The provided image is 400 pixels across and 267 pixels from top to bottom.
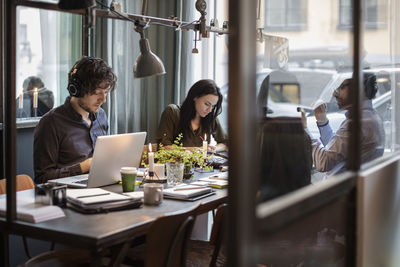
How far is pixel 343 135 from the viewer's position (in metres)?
3.19

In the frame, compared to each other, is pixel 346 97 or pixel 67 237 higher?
pixel 346 97

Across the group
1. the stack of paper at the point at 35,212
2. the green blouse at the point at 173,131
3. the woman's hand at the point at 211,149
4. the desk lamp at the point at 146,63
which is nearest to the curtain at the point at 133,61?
the green blouse at the point at 173,131

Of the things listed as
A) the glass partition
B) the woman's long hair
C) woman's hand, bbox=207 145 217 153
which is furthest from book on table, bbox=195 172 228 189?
the glass partition

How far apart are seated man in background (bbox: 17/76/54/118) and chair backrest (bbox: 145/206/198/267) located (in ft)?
7.68

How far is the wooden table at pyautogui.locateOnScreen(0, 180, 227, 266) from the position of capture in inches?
84.5

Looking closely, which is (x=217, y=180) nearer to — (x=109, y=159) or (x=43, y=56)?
(x=109, y=159)

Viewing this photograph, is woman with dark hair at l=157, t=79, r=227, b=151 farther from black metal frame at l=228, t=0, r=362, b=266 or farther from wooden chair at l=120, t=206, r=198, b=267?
black metal frame at l=228, t=0, r=362, b=266

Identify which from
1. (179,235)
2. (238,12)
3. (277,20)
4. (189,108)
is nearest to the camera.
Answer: (238,12)

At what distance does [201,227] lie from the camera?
153 inches

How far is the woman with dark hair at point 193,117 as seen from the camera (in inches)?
171

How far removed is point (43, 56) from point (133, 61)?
0.77m

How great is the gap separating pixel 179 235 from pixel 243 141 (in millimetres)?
1016

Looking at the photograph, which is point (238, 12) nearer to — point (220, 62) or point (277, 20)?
point (277, 20)

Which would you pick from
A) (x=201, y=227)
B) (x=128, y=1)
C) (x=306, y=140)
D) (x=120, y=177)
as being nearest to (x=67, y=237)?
(x=120, y=177)
